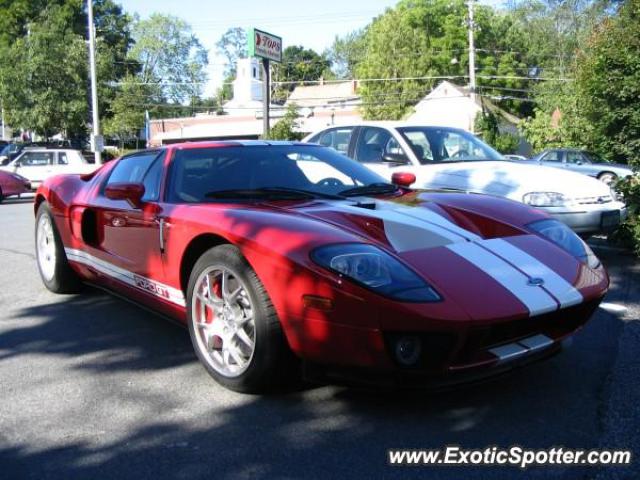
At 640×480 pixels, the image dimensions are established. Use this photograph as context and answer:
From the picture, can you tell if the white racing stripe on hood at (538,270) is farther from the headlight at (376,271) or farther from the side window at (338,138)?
the side window at (338,138)

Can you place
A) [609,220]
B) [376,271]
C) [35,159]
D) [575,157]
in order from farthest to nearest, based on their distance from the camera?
[35,159] < [575,157] < [609,220] < [376,271]

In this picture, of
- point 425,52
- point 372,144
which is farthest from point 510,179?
point 425,52

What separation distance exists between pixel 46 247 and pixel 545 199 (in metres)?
4.78

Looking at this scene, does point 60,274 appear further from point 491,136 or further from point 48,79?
point 491,136

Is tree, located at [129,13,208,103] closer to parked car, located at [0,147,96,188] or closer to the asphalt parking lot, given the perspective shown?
parked car, located at [0,147,96,188]

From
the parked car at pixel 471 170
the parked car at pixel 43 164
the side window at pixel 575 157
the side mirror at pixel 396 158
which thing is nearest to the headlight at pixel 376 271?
the parked car at pixel 471 170

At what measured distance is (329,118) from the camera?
5491cm

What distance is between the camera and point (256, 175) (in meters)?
3.88

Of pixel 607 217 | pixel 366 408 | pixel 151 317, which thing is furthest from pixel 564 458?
pixel 607 217

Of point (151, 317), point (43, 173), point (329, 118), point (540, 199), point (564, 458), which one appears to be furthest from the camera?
point (329, 118)

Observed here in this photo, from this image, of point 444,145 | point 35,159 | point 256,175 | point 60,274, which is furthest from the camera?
point 35,159

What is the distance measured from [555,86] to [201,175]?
113ft

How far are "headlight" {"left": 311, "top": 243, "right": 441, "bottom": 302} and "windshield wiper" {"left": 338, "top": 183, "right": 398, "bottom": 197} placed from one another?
1157 millimetres

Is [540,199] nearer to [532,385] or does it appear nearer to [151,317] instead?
[532,385]
